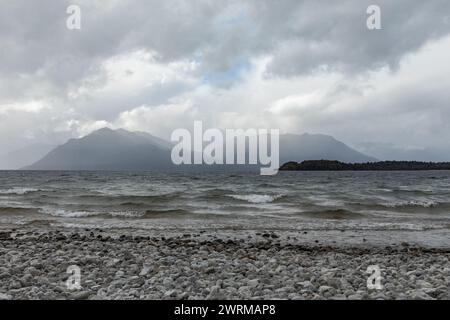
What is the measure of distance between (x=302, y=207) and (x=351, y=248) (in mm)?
15021

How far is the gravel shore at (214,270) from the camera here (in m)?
7.11

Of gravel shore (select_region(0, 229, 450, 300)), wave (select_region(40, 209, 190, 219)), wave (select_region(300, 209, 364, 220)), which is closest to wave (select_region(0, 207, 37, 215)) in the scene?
wave (select_region(40, 209, 190, 219))

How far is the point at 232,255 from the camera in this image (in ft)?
35.4

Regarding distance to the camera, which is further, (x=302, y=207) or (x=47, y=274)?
(x=302, y=207)

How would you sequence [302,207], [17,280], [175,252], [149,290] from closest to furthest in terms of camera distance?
[149,290], [17,280], [175,252], [302,207]

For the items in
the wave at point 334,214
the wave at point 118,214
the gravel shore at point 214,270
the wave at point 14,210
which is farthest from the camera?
the wave at point 14,210

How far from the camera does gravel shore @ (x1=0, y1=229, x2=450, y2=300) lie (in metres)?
7.11

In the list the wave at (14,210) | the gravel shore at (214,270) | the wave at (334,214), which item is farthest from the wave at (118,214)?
the gravel shore at (214,270)

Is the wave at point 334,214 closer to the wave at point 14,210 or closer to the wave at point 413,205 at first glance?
the wave at point 413,205

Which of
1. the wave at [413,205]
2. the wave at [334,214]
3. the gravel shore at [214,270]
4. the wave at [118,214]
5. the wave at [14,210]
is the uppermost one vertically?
the gravel shore at [214,270]

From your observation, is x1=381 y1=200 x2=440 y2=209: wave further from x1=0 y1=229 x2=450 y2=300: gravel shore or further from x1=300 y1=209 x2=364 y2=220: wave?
x1=0 y1=229 x2=450 y2=300: gravel shore

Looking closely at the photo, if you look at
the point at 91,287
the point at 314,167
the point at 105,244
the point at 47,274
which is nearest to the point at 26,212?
the point at 105,244
